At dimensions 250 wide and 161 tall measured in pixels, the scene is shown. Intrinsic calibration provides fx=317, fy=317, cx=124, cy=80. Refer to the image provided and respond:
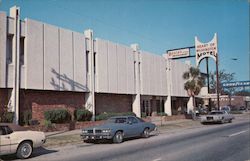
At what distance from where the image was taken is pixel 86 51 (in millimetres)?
27469

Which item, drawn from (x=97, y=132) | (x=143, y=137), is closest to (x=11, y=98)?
(x=97, y=132)

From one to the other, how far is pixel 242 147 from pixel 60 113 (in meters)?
13.6

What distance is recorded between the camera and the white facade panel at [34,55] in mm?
21766

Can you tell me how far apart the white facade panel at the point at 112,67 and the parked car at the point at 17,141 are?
1772 centimetres

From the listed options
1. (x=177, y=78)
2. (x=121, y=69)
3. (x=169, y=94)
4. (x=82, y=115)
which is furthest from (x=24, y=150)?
(x=177, y=78)

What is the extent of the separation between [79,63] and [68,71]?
1567mm

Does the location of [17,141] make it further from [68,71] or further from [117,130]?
[68,71]

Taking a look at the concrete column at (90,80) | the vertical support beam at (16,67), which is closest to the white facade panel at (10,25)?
the vertical support beam at (16,67)

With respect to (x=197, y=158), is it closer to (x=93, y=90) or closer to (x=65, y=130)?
(x=65, y=130)

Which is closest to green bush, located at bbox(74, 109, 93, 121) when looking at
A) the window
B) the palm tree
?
the window

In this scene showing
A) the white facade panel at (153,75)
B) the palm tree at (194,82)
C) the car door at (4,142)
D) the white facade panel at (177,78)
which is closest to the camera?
the car door at (4,142)

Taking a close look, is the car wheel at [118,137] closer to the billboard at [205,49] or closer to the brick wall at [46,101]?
the brick wall at [46,101]

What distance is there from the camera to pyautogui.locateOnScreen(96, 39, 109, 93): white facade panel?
28.3m

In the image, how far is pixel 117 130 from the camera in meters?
16.5
